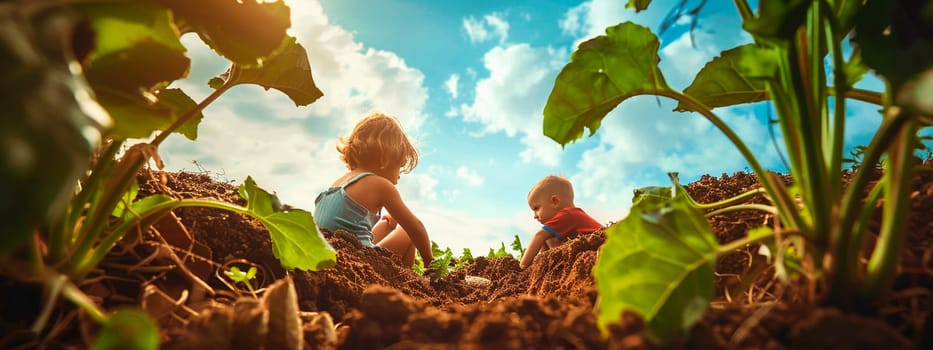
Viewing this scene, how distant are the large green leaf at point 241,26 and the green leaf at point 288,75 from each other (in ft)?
1.35

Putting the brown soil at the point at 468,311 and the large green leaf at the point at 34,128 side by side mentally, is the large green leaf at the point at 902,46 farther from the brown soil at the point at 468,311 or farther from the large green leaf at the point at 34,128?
the large green leaf at the point at 34,128

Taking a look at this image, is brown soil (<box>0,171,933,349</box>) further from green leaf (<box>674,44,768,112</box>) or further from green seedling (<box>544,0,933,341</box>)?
green leaf (<box>674,44,768,112</box>)

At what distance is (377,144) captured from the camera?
4.76 m

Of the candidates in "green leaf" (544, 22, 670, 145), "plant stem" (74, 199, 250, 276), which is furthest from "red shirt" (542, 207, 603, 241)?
"plant stem" (74, 199, 250, 276)

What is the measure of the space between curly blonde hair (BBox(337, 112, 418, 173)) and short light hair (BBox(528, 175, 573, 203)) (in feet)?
5.92

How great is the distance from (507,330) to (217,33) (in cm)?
95

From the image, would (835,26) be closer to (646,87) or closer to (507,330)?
(646,87)

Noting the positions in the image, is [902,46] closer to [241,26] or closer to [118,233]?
[241,26]

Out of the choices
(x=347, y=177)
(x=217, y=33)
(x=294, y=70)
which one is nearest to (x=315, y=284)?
(x=294, y=70)

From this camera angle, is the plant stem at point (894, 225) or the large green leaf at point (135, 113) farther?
the large green leaf at point (135, 113)

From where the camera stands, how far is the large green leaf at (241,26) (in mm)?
1146

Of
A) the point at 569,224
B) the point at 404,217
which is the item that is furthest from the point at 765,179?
the point at 569,224

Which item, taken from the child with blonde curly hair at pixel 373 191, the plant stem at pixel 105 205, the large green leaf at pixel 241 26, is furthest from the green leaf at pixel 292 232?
the child with blonde curly hair at pixel 373 191

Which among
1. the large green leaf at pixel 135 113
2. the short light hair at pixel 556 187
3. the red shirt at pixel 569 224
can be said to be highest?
the short light hair at pixel 556 187
